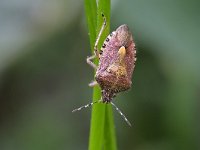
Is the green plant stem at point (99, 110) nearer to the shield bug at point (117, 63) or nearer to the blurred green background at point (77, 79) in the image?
the shield bug at point (117, 63)

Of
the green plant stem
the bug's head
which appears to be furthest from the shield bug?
the green plant stem

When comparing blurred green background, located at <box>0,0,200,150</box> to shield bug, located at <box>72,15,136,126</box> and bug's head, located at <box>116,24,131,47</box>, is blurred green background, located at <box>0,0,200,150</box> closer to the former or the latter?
shield bug, located at <box>72,15,136,126</box>

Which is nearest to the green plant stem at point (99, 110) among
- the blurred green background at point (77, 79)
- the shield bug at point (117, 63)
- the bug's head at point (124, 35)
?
the shield bug at point (117, 63)

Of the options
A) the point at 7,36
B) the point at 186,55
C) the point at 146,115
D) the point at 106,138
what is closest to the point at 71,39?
the point at 7,36

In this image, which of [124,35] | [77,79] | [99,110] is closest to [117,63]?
[124,35]

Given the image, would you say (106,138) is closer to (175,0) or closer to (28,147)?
(175,0)

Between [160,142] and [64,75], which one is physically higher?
[64,75]
